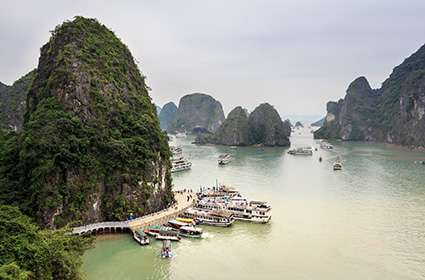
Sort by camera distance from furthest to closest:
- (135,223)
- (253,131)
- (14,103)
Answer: (253,131)
(14,103)
(135,223)

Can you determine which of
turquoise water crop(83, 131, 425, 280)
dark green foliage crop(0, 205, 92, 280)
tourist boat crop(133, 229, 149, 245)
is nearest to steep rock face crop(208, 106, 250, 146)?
turquoise water crop(83, 131, 425, 280)

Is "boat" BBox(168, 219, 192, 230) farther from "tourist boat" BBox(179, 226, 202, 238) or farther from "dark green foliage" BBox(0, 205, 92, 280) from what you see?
"dark green foliage" BBox(0, 205, 92, 280)

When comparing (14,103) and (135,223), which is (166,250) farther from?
(14,103)

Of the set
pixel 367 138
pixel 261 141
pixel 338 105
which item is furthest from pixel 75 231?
pixel 338 105

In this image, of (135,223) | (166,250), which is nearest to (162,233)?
(135,223)

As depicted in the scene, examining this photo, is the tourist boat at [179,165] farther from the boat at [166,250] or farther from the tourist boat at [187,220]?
the boat at [166,250]
